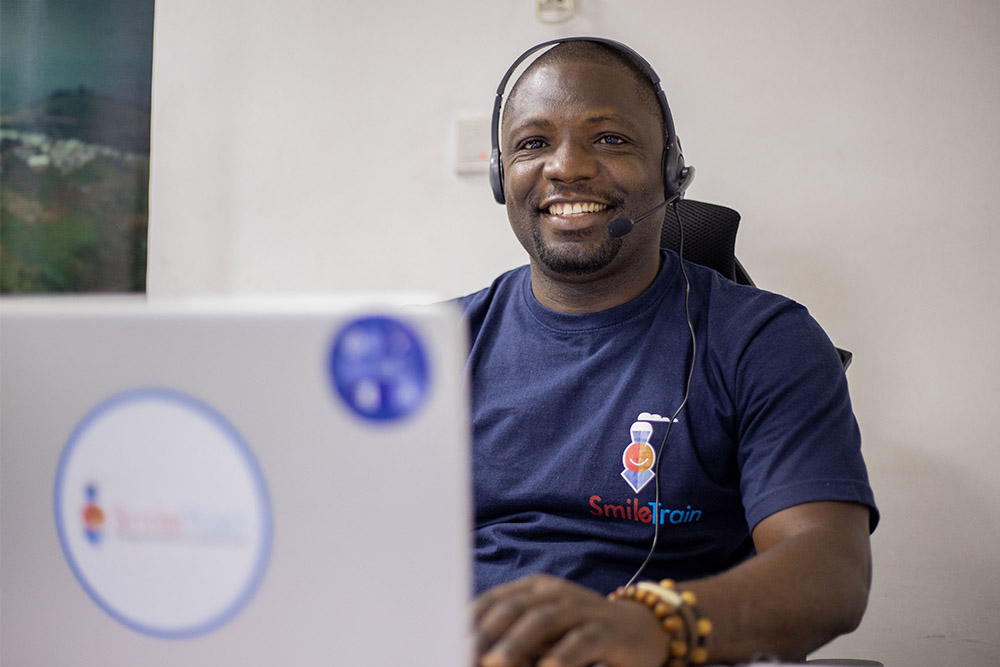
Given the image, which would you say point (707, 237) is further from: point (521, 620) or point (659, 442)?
point (521, 620)

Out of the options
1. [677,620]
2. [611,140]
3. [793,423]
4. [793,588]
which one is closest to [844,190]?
[611,140]

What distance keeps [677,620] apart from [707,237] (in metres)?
0.81

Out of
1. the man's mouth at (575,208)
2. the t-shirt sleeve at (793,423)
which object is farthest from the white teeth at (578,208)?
the t-shirt sleeve at (793,423)

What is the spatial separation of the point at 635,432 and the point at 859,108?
3.14 ft

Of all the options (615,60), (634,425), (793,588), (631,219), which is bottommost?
(793,588)

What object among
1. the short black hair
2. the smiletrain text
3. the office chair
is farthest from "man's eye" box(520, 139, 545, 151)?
the smiletrain text

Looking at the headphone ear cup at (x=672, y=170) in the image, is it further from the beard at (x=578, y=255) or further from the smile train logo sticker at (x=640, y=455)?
the smile train logo sticker at (x=640, y=455)

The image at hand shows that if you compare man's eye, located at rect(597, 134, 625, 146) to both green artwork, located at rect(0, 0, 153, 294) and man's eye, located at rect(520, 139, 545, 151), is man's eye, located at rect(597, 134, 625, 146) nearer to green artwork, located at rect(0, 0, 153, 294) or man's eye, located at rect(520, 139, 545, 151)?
man's eye, located at rect(520, 139, 545, 151)

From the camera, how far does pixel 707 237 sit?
132cm

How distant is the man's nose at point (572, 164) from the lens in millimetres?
1254

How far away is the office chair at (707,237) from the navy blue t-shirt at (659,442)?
0.54ft

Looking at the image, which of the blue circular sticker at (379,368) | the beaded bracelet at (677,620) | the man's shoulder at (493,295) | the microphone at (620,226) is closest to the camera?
the blue circular sticker at (379,368)

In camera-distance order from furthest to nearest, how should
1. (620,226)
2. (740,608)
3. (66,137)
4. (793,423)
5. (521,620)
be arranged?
1. (66,137)
2. (620,226)
3. (793,423)
4. (740,608)
5. (521,620)

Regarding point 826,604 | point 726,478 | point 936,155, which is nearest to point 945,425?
point 936,155
